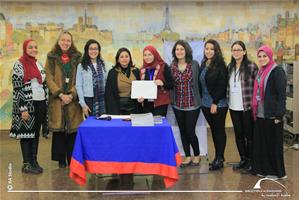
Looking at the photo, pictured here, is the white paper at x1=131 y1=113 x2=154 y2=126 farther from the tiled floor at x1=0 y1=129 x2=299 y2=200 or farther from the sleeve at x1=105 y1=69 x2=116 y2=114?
the tiled floor at x1=0 y1=129 x2=299 y2=200

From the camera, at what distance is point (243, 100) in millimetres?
4340

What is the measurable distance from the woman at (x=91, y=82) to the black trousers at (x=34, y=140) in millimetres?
487

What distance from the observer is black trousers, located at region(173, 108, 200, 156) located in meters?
4.55

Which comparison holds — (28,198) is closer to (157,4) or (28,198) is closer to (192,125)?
(192,125)

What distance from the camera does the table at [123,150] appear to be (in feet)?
11.8

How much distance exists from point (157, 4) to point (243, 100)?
3.28 m

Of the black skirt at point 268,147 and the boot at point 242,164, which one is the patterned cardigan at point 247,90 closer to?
the black skirt at point 268,147

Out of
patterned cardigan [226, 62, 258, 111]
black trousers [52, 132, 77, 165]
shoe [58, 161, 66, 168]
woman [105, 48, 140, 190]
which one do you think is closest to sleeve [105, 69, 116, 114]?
woman [105, 48, 140, 190]

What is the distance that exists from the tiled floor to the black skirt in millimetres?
143

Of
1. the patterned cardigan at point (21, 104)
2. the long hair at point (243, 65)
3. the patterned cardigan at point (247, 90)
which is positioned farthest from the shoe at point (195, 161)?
the patterned cardigan at point (21, 104)

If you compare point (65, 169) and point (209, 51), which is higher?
point (209, 51)

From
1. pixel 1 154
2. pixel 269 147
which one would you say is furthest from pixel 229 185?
pixel 1 154

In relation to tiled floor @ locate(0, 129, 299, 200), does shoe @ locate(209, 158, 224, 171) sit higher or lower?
higher

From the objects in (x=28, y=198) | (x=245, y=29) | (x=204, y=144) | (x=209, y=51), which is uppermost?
(x=245, y=29)
